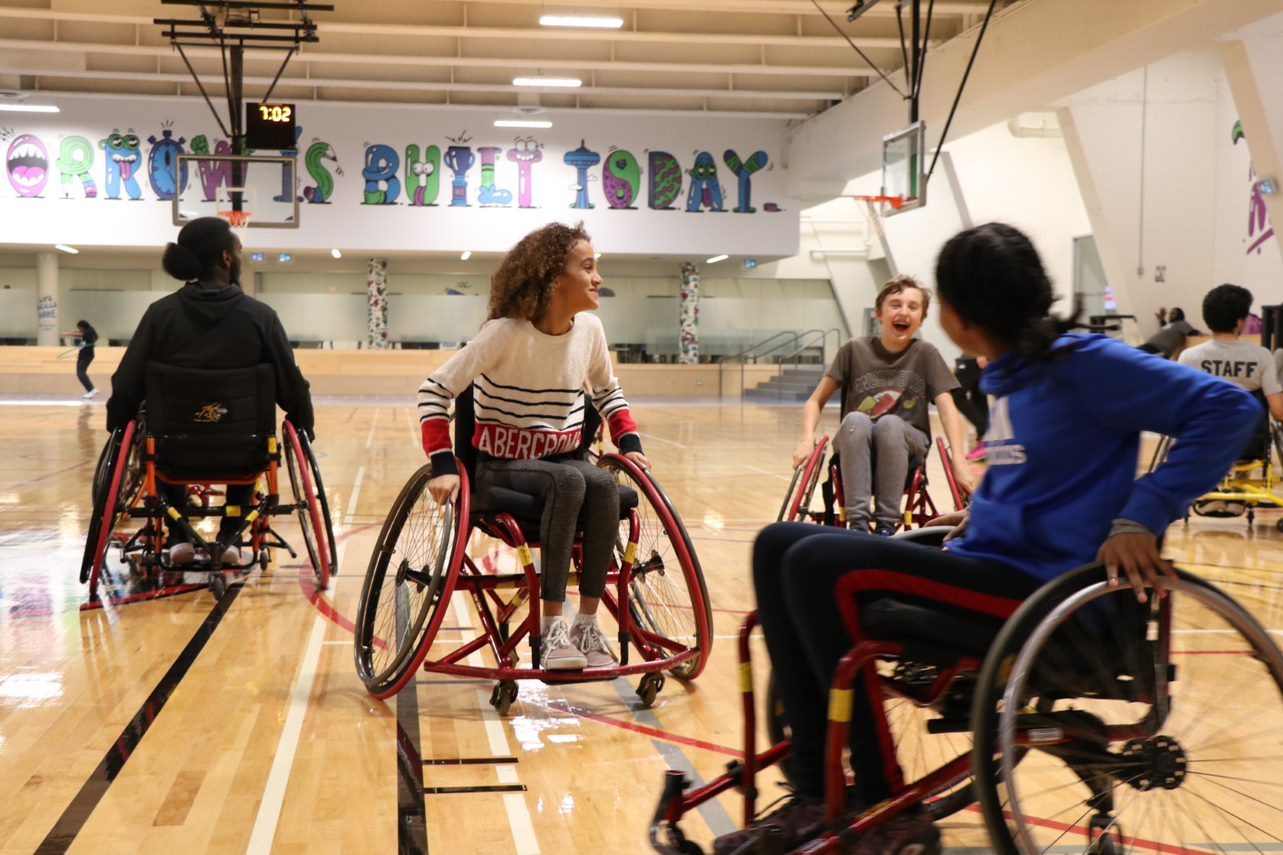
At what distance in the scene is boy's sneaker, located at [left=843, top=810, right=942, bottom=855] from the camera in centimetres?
161

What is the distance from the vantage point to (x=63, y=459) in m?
9.44

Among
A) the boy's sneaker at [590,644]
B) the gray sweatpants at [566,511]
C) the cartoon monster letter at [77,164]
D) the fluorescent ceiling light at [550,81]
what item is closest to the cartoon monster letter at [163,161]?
the cartoon monster letter at [77,164]

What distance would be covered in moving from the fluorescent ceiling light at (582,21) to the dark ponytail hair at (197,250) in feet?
29.2

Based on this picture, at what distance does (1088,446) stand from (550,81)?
Answer: 48.4 ft

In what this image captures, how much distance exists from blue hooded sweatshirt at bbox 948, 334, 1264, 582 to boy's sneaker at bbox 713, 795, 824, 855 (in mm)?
399

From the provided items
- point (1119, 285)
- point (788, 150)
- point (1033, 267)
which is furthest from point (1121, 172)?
point (1033, 267)

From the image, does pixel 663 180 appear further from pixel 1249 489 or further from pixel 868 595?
pixel 868 595

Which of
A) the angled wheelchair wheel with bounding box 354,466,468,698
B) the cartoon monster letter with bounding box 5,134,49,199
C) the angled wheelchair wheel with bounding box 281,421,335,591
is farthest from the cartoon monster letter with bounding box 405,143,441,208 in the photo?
the angled wheelchair wheel with bounding box 354,466,468,698

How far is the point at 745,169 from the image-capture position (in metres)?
19.8

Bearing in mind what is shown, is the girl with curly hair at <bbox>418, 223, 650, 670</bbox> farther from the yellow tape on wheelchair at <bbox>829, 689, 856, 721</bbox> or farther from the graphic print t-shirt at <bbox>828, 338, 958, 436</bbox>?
the graphic print t-shirt at <bbox>828, 338, 958, 436</bbox>

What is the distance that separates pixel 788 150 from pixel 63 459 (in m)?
12.9

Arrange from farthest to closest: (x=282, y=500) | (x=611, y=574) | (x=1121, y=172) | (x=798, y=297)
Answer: (x=798, y=297) < (x=1121, y=172) < (x=282, y=500) < (x=611, y=574)

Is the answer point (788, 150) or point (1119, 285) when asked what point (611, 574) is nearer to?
point (1119, 285)

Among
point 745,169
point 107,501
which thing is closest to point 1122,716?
point 107,501
